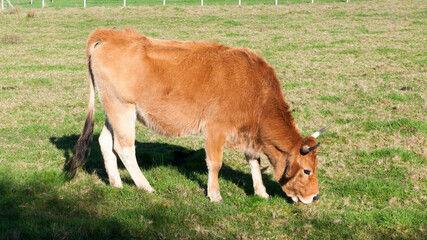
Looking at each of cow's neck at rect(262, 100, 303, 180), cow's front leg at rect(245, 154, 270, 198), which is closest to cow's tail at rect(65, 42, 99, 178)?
cow's front leg at rect(245, 154, 270, 198)

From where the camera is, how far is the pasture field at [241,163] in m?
5.57

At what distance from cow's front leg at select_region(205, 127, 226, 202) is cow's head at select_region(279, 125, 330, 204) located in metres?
0.94

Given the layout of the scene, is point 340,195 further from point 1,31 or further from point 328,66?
point 1,31

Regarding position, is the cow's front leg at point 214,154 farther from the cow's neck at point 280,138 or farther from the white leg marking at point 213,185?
the cow's neck at point 280,138

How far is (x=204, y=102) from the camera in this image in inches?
252

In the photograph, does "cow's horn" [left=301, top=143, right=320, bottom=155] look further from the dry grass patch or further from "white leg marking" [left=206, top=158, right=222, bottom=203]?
the dry grass patch

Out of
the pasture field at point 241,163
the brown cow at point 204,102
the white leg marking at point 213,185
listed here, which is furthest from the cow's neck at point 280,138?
the white leg marking at point 213,185

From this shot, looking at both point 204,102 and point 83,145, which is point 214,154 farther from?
point 83,145

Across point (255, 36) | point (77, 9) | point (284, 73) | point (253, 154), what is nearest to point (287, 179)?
point (253, 154)

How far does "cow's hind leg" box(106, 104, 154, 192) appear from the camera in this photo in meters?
6.51

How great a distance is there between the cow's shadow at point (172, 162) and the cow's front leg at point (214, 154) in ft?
1.56

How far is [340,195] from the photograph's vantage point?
6.67m

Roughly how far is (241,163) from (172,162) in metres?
1.17

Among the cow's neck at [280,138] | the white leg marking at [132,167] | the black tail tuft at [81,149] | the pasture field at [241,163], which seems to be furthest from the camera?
the black tail tuft at [81,149]
